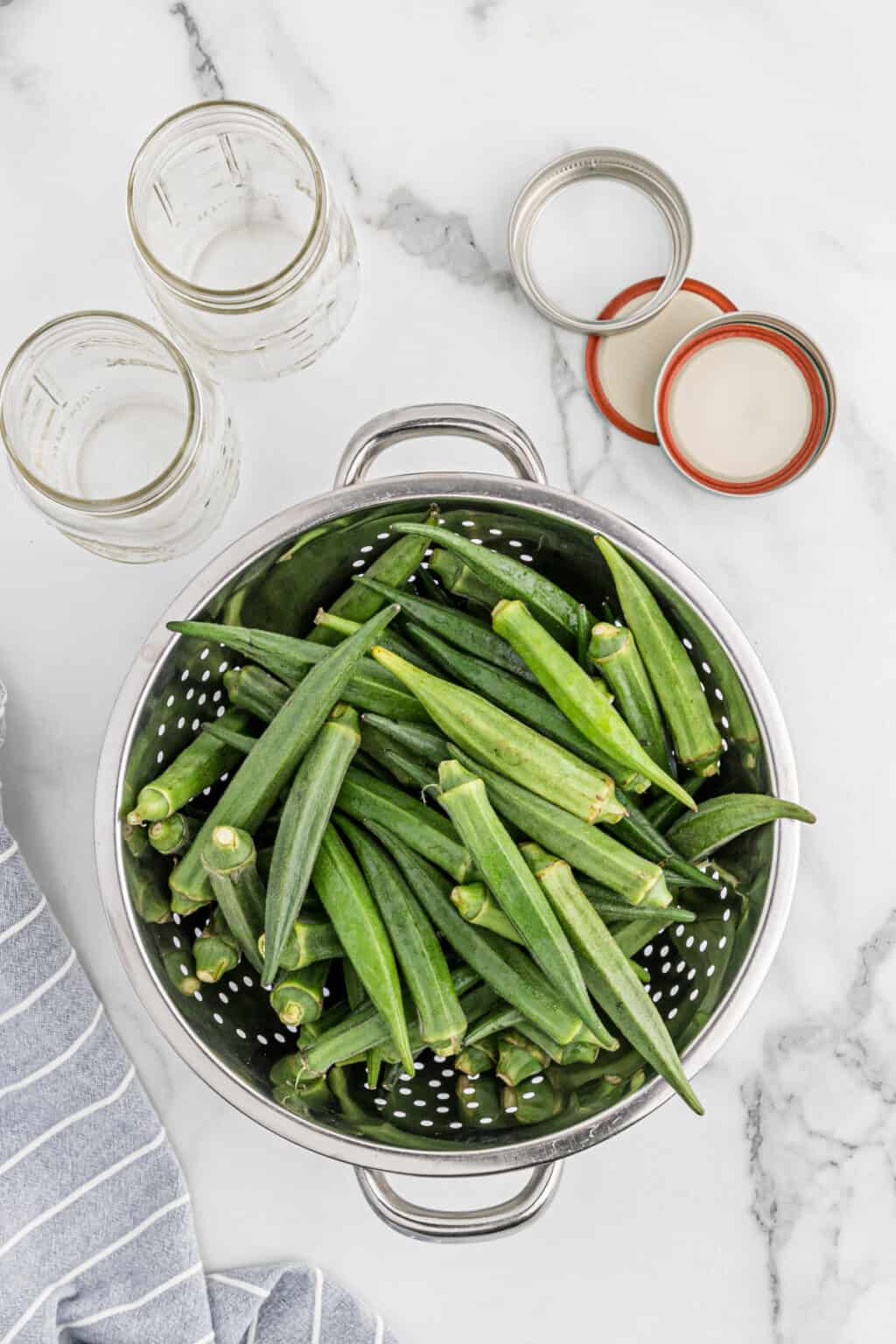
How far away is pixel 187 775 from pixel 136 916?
0.15 meters

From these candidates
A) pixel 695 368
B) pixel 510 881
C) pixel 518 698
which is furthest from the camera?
pixel 695 368

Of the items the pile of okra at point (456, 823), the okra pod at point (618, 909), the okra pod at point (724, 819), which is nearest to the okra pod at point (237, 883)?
the pile of okra at point (456, 823)

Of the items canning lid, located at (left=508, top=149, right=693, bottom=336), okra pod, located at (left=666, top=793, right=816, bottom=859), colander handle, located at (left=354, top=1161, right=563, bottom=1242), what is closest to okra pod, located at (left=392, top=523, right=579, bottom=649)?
okra pod, located at (left=666, top=793, right=816, bottom=859)

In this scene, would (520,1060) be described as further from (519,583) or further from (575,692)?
(519,583)

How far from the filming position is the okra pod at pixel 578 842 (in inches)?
45.4

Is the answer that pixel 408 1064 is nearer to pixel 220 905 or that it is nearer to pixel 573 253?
pixel 220 905

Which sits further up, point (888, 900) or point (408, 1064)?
point (888, 900)

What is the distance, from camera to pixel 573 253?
1431 mm

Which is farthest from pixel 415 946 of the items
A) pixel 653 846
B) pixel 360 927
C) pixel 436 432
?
pixel 436 432

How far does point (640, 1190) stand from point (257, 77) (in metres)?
1.50

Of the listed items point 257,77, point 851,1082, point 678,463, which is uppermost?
point 257,77

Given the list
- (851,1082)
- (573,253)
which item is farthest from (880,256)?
(851,1082)

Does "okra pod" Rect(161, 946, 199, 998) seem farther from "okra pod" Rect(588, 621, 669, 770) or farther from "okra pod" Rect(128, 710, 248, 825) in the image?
"okra pod" Rect(588, 621, 669, 770)

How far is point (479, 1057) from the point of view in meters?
1.25
